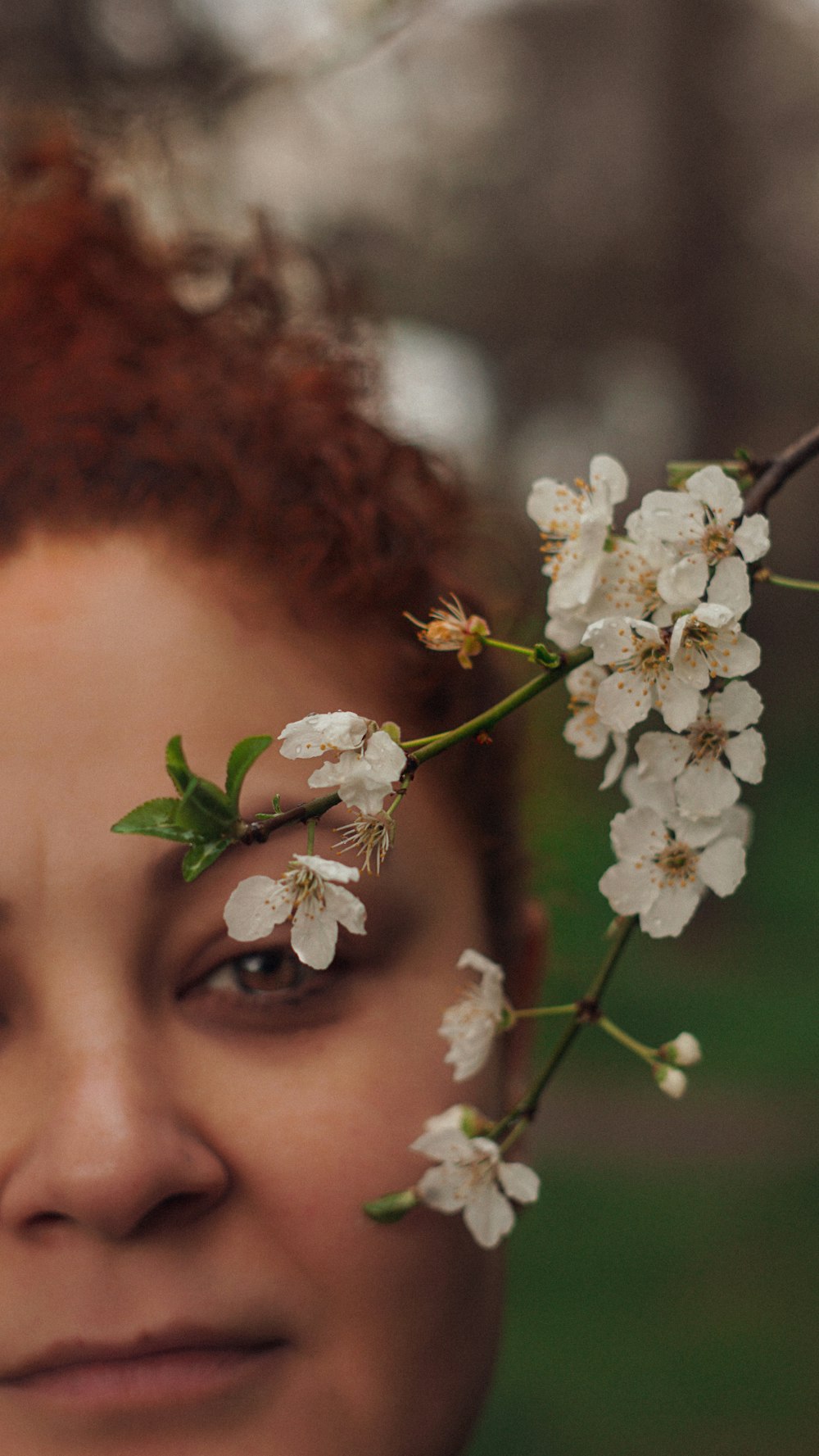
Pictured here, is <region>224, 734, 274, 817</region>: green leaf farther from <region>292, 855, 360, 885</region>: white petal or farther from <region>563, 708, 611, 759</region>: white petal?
<region>563, 708, 611, 759</region>: white petal

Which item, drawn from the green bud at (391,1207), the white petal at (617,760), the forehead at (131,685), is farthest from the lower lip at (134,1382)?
the white petal at (617,760)

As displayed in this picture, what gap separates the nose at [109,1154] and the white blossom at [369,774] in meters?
0.25

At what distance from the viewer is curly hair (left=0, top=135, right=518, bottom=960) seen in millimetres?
716

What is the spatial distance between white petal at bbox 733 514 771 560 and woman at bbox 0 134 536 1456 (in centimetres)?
27

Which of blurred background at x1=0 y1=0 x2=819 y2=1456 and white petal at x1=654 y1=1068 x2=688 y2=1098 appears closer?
white petal at x1=654 y1=1068 x2=688 y2=1098

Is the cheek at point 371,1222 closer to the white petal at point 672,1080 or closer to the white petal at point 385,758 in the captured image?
the white petal at point 672,1080

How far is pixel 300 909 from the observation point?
441 mm

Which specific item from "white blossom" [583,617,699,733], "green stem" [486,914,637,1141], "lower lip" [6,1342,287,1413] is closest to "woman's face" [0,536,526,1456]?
"lower lip" [6,1342,287,1413]

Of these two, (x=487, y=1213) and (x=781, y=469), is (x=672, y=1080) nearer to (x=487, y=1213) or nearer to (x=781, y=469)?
(x=487, y=1213)

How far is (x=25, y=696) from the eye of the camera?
636mm

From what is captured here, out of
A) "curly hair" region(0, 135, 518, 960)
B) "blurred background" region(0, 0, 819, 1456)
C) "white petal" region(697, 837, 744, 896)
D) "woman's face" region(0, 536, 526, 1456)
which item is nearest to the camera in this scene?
"white petal" region(697, 837, 744, 896)

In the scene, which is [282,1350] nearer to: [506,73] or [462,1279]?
[462,1279]

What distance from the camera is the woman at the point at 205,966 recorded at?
2.01 feet

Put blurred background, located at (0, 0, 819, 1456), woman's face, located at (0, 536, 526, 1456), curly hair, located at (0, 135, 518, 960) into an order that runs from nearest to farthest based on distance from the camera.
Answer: woman's face, located at (0, 536, 526, 1456) < curly hair, located at (0, 135, 518, 960) < blurred background, located at (0, 0, 819, 1456)
